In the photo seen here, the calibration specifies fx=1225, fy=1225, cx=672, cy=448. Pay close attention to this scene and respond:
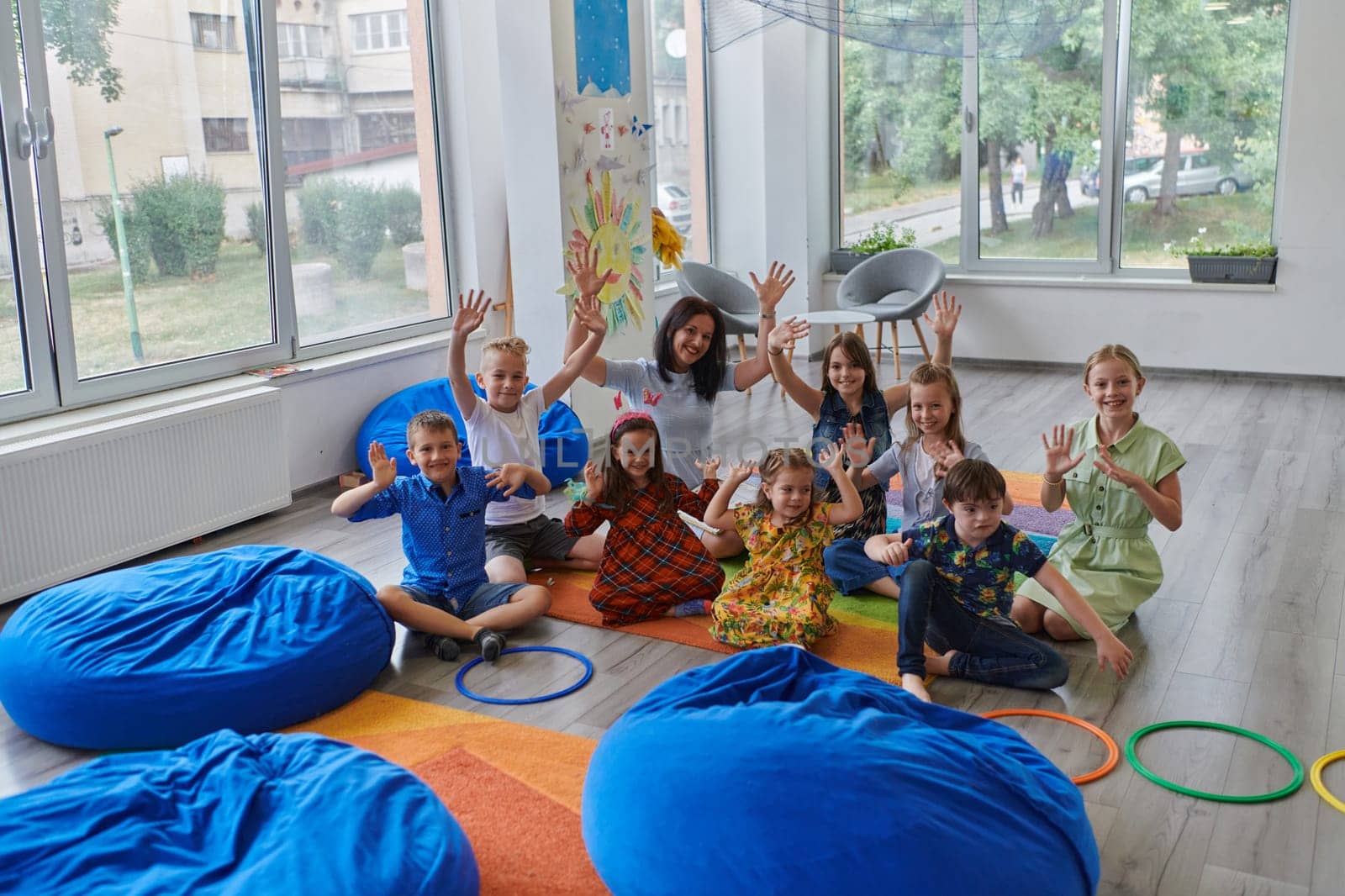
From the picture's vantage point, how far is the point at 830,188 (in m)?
8.64

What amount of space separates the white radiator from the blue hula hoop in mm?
1721

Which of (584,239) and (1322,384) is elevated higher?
(584,239)

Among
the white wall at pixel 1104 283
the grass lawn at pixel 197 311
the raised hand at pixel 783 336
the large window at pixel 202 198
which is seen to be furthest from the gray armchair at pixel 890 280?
the raised hand at pixel 783 336

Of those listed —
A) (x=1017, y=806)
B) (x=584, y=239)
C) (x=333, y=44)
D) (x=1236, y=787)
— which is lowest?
(x=1236, y=787)

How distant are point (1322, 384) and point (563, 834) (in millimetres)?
6210

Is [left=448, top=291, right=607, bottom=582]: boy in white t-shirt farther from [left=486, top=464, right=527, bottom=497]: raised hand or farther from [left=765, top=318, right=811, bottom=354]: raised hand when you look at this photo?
[left=765, top=318, right=811, bottom=354]: raised hand

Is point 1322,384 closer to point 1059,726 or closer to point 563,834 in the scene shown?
point 1059,726

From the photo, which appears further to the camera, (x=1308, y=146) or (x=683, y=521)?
(x=1308, y=146)

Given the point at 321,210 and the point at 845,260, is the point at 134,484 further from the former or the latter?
the point at 845,260

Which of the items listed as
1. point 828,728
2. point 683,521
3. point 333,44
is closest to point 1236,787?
point 828,728

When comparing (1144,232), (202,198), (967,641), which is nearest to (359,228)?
(202,198)

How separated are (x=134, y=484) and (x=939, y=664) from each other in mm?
2969

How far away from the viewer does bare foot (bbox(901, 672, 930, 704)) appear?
3.17m

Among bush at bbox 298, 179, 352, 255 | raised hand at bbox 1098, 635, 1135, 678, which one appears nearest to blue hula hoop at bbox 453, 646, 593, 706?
raised hand at bbox 1098, 635, 1135, 678
